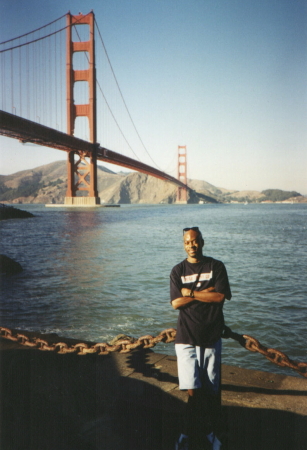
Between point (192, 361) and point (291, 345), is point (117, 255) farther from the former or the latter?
point (192, 361)

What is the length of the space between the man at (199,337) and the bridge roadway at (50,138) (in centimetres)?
2623

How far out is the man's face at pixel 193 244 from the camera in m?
1.97

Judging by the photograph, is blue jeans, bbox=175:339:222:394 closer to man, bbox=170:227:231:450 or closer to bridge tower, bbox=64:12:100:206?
man, bbox=170:227:231:450

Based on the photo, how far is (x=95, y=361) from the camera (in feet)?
9.57

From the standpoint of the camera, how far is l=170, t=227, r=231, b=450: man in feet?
6.24

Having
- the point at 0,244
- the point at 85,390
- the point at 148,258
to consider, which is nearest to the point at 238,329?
the point at 85,390

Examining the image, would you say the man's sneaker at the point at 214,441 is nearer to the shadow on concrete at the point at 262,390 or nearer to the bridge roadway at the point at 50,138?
the shadow on concrete at the point at 262,390

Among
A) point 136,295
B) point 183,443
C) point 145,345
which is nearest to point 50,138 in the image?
point 136,295

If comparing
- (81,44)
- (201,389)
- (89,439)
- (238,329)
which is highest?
(81,44)

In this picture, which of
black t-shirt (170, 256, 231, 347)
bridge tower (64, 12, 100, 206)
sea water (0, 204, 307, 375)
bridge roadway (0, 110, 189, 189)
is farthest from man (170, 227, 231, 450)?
bridge tower (64, 12, 100, 206)

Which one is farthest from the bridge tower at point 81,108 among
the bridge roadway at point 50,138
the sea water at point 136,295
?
the sea water at point 136,295

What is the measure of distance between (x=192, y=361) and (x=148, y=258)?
37.9ft

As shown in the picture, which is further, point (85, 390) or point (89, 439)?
point (85, 390)

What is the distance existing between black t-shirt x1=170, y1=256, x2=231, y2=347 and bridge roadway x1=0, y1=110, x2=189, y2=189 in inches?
1032
